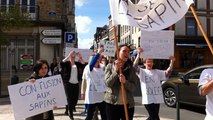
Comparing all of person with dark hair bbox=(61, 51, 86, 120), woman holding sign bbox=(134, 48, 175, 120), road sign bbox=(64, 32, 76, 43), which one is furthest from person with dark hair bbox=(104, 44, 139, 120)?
road sign bbox=(64, 32, 76, 43)

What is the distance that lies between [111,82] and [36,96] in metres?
1.23

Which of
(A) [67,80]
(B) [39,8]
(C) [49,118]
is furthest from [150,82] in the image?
(B) [39,8]

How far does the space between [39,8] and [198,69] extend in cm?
1958

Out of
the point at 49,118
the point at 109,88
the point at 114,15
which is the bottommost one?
A: the point at 49,118

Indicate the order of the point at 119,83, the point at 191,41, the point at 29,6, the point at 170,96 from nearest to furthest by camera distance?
the point at 119,83 < the point at 170,96 < the point at 29,6 < the point at 191,41

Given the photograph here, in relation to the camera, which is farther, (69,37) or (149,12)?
(69,37)

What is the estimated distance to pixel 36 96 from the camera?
623cm

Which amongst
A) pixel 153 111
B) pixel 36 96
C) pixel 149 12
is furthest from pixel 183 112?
pixel 149 12

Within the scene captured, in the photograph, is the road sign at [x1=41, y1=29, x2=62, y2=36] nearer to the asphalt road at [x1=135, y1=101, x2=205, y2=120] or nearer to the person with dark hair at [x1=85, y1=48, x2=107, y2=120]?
the asphalt road at [x1=135, y1=101, x2=205, y2=120]

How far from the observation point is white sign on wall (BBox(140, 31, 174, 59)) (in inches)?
276

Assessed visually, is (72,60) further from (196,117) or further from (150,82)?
(196,117)

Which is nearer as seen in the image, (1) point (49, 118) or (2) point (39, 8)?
(1) point (49, 118)

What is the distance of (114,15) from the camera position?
226 inches

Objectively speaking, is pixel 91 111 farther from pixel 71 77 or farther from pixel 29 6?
pixel 29 6
